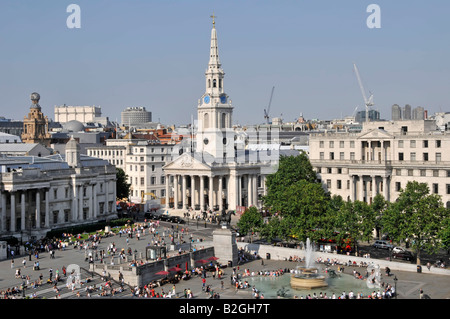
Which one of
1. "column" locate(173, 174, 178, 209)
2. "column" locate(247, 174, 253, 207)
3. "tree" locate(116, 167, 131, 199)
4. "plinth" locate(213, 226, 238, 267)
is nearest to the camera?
"plinth" locate(213, 226, 238, 267)

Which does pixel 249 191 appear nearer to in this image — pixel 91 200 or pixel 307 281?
pixel 91 200

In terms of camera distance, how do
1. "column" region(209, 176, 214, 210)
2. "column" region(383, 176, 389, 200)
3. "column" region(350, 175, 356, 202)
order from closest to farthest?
"column" region(383, 176, 389, 200) < "column" region(350, 175, 356, 202) < "column" region(209, 176, 214, 210)

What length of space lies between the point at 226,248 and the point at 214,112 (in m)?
58.7

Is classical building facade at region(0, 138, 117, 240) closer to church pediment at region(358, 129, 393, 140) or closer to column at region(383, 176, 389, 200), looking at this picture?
church pediment at region(358, 129, 393, 140)

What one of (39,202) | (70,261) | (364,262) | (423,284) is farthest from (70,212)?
(423,284)

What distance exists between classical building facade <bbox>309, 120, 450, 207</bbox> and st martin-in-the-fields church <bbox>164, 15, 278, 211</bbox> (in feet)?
75.3

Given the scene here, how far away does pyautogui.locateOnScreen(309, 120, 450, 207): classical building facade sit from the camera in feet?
333

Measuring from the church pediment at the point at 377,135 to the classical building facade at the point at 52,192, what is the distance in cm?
4737

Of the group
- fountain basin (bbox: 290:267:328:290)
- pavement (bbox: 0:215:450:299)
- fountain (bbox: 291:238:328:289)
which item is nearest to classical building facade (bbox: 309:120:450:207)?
pavement (bbox: 0:215:450:299)

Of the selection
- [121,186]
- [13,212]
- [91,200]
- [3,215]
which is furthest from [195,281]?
[121,186]

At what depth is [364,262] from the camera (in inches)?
3105

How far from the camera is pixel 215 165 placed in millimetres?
134750

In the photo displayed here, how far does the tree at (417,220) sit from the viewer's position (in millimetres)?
76062
